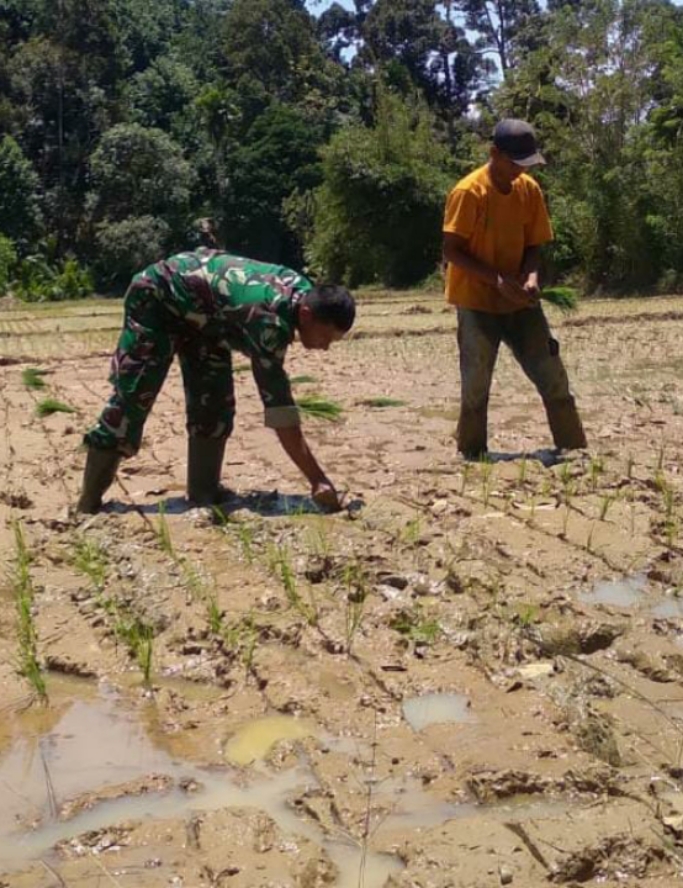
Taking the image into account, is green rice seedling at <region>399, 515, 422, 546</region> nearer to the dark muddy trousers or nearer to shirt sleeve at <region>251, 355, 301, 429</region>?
shirt sleeve at <region>251, 355, 301, 429</region>

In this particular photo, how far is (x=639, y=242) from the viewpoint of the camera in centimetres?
2278

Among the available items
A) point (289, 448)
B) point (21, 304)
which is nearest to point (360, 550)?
point (289, 448)

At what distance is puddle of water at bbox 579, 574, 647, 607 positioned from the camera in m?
3.98

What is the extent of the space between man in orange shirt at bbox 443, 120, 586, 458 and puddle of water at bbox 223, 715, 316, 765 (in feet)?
10.1

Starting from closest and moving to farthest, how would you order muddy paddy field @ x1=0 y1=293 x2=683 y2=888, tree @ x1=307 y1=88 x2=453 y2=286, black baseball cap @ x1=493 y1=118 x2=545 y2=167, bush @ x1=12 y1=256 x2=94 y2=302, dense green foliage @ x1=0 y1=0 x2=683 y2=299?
1. muddy paddy field @ x1=0 y1=293 x2=683 y2=888
2. black baseball cap @ x1=493 y1=118 x2=545 y2=167
3. dense green foliage @ x1=0 y1=0 x2=683 y2=299
4. tree @ x1=307 y1=88 x2=453 y2=286
5. bush @ x1=12 y1=256 x2=94 y2=302

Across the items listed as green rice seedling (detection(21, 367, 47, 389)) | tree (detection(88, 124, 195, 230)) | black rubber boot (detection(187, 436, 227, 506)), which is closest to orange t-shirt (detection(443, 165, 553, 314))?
black rubber boot (detection(187, 436, 227, 506))

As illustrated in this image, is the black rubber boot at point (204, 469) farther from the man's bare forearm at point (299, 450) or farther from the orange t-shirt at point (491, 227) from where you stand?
the orange t-shirt at point (491, 227)

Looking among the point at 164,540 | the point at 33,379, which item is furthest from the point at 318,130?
A: the point at 164,540

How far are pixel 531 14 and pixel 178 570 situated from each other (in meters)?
47.6

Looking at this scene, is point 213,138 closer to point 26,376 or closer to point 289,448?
point 26,376

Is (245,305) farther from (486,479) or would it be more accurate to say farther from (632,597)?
(632,597)

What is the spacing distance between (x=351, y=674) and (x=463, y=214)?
2976 mm

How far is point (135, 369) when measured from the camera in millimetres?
5078

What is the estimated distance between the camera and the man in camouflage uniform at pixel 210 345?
4676 millimetres
